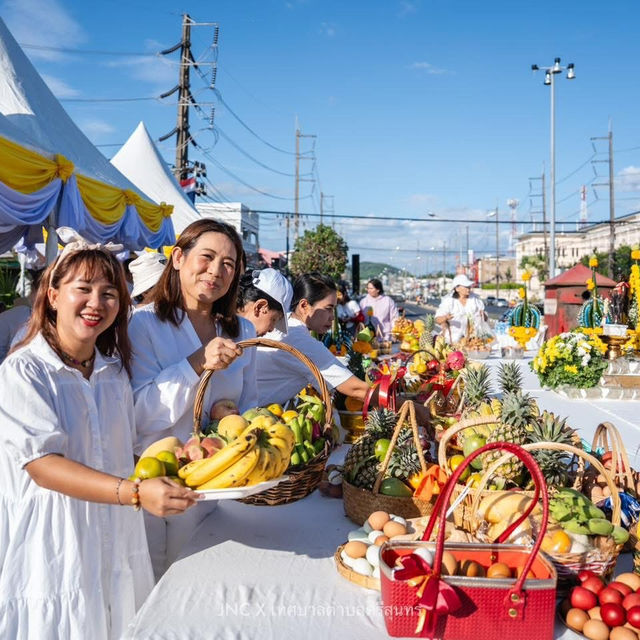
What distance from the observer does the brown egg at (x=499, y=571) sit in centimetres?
159

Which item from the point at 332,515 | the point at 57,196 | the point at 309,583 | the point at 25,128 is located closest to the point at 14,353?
the point at 309,583

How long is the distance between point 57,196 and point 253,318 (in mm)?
4281

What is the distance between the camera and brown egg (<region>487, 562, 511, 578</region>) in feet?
5.23

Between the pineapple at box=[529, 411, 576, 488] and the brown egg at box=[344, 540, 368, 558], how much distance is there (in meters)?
0.79

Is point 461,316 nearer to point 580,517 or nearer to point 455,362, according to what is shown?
point 455,362

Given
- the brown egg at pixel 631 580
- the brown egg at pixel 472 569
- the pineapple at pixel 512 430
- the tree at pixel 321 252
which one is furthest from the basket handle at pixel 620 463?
the tree at pixel 321 252

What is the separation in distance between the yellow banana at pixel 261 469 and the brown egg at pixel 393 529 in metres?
0.52

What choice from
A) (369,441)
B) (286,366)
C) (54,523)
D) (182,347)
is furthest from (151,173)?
(54,523)

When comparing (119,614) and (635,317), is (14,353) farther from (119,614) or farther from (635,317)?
(635,317)

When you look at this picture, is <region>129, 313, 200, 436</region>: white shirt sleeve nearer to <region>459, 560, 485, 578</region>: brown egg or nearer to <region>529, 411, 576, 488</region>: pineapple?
<region>459, 560, 485, 578</region>: brown egg

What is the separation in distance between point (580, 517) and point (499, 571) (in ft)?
1.46

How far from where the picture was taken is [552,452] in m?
2.25

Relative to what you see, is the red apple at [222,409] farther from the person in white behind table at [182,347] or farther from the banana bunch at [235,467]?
the banana bunch at [235,467]

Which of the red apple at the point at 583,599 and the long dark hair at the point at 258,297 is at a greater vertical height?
the long dark hair at the point at 258,297
